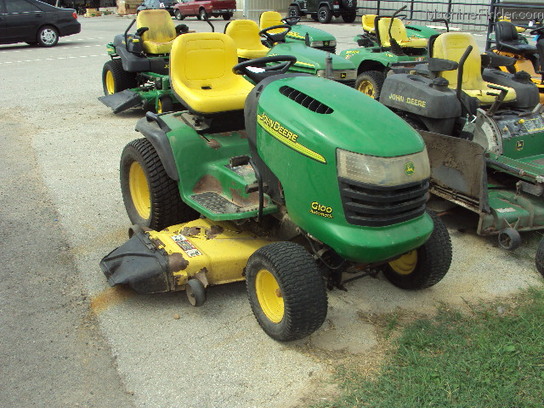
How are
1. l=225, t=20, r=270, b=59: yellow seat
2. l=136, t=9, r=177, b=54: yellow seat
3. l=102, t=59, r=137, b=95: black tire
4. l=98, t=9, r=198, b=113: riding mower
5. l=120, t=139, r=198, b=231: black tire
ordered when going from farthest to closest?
l=102, t=59, r=137, b=95: black tire, l=136, t=9, r=177, b=54: yellow seat, l=225, t=20, r=270, b=59: yellow seat, l=98, t=9, r=198, b=113: riding mower, l=120, t=139, r=198, b=231: black tire

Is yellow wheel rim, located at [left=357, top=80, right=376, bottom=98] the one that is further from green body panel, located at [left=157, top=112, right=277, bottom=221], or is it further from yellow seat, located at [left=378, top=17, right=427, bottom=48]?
green body panel, located at [left=157, top=112, right=277, bottom=221]

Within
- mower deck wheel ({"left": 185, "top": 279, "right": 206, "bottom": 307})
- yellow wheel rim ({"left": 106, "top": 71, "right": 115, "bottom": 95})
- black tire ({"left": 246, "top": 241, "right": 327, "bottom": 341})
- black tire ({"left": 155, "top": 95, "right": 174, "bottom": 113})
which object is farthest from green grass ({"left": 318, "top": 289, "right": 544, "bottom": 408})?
yellow wheel rim ({"left": 106, "top": 71, "right": 115, "bottom": 95})

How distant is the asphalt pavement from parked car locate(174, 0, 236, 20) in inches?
801

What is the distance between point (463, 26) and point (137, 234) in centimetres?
1790

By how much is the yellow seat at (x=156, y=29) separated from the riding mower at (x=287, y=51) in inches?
36.5

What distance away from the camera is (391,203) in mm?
3150

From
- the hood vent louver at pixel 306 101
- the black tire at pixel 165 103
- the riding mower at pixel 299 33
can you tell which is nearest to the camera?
the hood vent louver at pixel 306 101

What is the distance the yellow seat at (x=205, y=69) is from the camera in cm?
434

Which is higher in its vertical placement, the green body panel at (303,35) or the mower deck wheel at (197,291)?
the green body panel at (303,35)

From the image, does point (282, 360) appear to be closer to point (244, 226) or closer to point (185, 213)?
point (244, 226)

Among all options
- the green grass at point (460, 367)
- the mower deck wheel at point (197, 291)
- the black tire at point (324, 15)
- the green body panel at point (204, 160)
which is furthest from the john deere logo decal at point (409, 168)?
the black tire at point (324, 15)

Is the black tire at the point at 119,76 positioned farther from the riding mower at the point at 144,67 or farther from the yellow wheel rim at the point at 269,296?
the yellow wheel rim at the point at 269,296

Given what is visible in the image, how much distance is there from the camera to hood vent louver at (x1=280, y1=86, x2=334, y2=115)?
3309mm

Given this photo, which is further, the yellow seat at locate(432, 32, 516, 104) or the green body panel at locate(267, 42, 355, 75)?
the green body panel at locate(267, 42, 355, 75)
